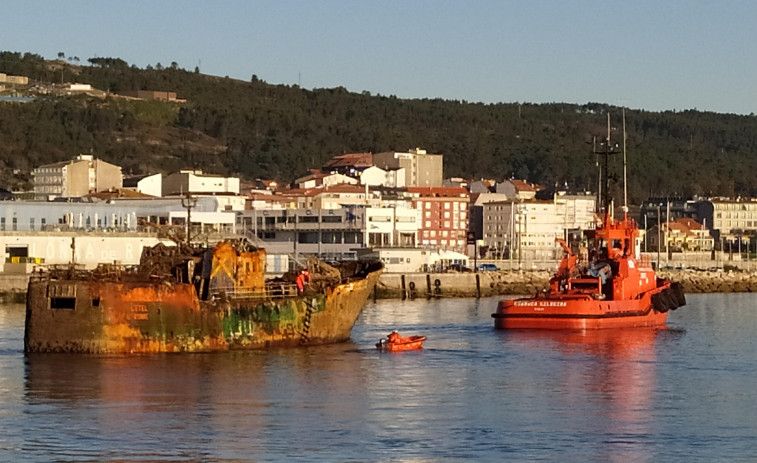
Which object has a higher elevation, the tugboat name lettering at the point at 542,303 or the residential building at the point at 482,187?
the residential building at the point at 482,187

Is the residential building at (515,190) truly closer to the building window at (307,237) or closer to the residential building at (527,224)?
the residential building at (527,224)

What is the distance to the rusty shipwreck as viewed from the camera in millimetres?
45750

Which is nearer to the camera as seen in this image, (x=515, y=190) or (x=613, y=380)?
(x=613, y=380)

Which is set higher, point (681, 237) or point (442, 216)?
point (442, 216)

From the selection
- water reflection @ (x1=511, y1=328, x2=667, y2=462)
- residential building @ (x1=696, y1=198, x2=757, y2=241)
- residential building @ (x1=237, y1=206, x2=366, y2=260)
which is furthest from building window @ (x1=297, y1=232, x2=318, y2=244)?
residential building @ (x1=696, y1=198, x2=757, y2=241)

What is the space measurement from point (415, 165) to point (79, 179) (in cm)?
4515

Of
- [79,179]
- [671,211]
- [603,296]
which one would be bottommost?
[603,296]

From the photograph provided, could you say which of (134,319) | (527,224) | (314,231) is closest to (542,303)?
(134,319)

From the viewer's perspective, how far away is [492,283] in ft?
333

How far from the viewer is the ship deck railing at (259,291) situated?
47.9 metres

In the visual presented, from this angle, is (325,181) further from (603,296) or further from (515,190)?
(603,296)

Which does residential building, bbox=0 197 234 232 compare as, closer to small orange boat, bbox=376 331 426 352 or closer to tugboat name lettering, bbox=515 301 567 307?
tugboat name lettering, bbox=515 301 567 307

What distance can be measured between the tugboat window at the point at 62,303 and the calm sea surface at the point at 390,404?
4.75 feet

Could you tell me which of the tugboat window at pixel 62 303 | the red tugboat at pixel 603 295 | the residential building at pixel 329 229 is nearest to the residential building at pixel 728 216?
the residential building at pixel 329 229
